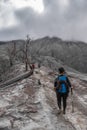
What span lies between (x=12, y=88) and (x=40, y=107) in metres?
4.78

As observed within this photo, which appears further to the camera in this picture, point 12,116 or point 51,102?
point 51,102

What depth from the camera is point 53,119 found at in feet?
50.9

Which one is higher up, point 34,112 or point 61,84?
point 61,84

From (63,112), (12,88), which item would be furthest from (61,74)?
(12,88)

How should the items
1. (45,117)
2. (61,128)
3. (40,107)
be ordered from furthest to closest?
(40,107), (45,117), (61,128)

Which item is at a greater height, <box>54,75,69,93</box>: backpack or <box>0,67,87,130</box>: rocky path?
<box>54,75,69,93</box>: backpack

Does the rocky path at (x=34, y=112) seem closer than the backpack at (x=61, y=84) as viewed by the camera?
Yes

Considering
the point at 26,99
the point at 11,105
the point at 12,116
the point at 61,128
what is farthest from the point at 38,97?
the point at 61,128

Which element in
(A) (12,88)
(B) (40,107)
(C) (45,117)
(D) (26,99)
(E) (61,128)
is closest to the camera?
(E) (61,128)

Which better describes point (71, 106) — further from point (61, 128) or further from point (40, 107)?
point (61, 128)

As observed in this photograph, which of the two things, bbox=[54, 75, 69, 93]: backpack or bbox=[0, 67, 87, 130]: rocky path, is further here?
bbox=[54, 75, 69, 93]: backpack

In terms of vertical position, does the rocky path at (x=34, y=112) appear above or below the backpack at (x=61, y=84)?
below

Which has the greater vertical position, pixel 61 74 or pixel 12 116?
pixel 61 74

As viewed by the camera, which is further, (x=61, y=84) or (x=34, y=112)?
(x=34, y=112)
